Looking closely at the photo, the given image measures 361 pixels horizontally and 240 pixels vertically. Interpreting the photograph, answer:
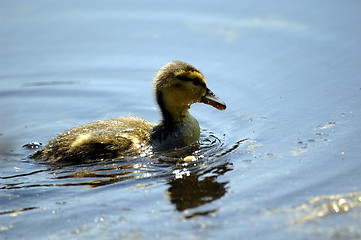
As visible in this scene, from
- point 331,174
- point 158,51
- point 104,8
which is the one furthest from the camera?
point 104,8

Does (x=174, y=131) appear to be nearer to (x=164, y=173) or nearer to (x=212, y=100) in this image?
(x=212, y=100)

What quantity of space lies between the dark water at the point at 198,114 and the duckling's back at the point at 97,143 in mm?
170

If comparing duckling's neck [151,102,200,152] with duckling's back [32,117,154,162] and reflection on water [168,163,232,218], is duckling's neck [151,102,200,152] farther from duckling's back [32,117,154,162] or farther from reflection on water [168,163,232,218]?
reflection on water [168,163,232,218]

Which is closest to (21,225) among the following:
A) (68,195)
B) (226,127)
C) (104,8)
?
(68,195)

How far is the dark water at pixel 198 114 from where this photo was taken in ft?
17.0

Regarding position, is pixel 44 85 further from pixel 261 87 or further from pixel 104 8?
pixel 261 87

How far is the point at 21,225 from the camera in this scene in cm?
536

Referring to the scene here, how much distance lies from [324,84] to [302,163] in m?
2.48

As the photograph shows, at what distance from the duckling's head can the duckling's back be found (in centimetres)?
36

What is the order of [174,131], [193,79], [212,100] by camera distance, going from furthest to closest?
[212,100], [193,79], [174,131]

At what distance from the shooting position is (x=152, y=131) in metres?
7.22

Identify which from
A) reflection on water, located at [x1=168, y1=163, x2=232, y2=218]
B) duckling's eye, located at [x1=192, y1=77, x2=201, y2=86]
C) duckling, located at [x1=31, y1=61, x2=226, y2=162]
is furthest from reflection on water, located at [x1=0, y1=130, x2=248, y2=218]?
duckling's eye, located at [x1=192, y1=77, x2=201, y2=86]

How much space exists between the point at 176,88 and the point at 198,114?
1277mm


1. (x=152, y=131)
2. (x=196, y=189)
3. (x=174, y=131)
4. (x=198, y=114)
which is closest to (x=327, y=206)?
(x=196, y=189)
